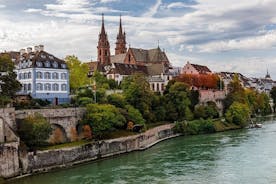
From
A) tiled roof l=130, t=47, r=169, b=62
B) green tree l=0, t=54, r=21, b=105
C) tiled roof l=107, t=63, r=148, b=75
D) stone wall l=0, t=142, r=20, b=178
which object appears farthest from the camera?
tiled roof l=130, t=47, r=169, b=62

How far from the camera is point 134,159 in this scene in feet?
111

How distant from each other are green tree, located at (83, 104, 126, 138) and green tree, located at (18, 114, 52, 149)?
18.6ft

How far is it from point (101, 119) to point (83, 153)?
4.54 m

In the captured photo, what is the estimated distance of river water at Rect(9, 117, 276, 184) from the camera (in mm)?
26516

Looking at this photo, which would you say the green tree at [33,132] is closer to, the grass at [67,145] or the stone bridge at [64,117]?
the grass at [67,145]

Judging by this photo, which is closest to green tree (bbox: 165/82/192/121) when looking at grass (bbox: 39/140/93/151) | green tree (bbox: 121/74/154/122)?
green tree (bbox: 121/74/154/122)

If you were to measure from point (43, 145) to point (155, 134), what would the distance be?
15377mm

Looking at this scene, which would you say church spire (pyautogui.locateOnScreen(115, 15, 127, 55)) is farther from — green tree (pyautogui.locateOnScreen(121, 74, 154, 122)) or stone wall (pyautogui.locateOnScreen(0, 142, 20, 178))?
stone wall (pyautogui.locateOnScreen(0, 142, 20, 178))

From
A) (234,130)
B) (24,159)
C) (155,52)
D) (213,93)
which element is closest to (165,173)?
(24,159)

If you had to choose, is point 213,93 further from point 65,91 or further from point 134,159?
point 134,159

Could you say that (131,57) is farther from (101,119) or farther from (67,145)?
(67,145)

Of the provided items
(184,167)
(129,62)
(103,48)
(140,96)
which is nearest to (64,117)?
(184,167)

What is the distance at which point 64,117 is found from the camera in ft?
118

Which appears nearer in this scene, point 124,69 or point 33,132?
point 33,132
